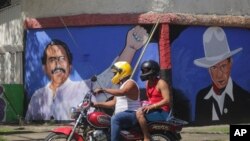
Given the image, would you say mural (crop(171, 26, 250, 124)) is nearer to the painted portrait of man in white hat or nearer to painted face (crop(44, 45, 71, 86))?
the painted portrait of man in white hat

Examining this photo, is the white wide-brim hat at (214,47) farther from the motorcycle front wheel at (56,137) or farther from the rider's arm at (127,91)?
the motorcycle front wheel at (56,137)

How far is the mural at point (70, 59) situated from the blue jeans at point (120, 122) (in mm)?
5242

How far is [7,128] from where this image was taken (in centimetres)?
1318

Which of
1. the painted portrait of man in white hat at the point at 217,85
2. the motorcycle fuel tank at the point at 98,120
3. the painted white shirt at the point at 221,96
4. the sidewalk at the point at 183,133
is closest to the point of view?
the motorcycle fuel tank at the point at 98,120

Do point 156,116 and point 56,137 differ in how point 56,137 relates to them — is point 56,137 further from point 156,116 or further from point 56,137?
point 156,116

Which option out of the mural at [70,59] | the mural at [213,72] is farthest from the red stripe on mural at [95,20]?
the mural at [213,72]

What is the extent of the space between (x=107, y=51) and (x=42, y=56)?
198 cm

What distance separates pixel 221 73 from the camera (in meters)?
13.9

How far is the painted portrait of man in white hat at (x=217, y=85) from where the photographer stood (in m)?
13.7

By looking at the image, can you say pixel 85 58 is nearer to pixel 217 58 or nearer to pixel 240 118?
pixel 217 58

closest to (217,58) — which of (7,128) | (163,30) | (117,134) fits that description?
(163,30)

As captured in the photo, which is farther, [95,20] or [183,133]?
[95,20]

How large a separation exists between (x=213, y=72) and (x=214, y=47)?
25.9 inches

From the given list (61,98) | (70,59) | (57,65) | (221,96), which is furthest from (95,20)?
(221,96)
